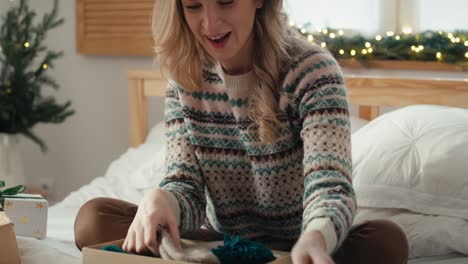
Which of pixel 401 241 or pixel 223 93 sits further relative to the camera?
pixel 223 93

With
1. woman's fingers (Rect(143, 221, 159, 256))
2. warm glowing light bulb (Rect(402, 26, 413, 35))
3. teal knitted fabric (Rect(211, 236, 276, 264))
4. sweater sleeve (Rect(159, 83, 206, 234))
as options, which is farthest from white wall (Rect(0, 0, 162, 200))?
teal knitted fabric (Rect(211, 236, 276, 264))

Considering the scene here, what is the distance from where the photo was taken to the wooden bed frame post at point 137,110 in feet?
10.3

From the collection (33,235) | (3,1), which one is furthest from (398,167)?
(3,1)

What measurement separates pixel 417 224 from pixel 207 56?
0.60 m

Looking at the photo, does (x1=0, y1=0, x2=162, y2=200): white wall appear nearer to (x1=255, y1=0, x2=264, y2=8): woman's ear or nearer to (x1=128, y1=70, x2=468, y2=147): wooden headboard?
(x1=128, y1=70, x2=468, y2=147): wooden headboard

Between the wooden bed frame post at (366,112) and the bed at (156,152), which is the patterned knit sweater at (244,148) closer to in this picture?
the bed at (156,152)

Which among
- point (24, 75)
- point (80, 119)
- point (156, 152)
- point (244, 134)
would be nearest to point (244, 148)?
point (244, 134)

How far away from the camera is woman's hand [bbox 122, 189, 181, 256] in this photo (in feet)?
4.42

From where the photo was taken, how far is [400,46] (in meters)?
2.87

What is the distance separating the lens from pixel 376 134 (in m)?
2.10

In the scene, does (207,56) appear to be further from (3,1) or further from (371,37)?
(3,1)

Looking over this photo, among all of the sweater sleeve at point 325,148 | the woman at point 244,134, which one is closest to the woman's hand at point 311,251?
the sweater sleeve at point 325,148

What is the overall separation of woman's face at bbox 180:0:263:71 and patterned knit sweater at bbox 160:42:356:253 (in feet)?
0.33

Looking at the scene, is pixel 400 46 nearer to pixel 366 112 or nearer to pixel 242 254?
pixel 366 112
